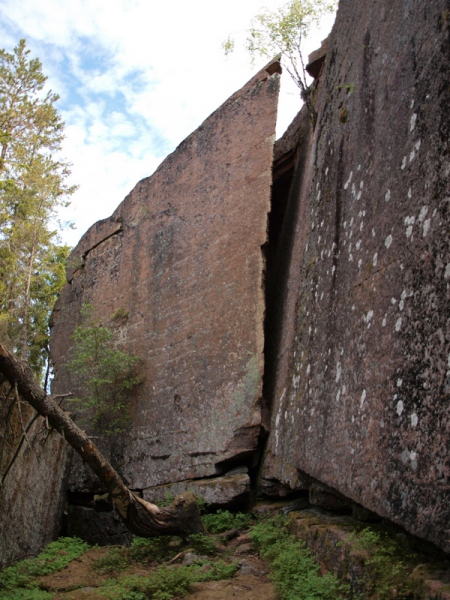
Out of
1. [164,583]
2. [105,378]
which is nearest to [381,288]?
[164,583]

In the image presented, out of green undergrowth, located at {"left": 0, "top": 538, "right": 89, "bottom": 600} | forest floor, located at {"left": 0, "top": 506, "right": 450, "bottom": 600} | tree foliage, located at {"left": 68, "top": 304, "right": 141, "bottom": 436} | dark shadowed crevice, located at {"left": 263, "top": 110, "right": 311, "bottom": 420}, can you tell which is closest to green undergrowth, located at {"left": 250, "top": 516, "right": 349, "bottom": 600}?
forest floor, located at {"left": 0, "top": 506, "right": 450, "bottom": 600}

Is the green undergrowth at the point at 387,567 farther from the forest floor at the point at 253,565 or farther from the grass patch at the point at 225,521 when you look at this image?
the grass patch at the point at 225,521

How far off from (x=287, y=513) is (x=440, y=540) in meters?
3.34

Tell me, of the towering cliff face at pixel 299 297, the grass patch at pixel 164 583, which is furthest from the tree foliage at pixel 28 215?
the grass patch at pixel 164 583

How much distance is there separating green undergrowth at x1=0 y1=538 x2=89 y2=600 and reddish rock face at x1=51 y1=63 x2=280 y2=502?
4.62 feet

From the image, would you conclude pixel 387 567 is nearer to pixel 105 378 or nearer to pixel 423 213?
pixel 423 213

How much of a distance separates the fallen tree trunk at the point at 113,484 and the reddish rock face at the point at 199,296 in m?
A: 0.82

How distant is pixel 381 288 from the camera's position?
3387mm

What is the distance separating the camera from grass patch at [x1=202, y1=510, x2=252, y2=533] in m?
6.07

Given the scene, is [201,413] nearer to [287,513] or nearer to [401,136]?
[287,513]

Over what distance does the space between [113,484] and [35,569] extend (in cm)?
114

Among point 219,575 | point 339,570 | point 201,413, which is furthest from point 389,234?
point 201,413

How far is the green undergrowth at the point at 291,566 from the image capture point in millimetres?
3496

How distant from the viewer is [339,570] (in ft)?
11.8
